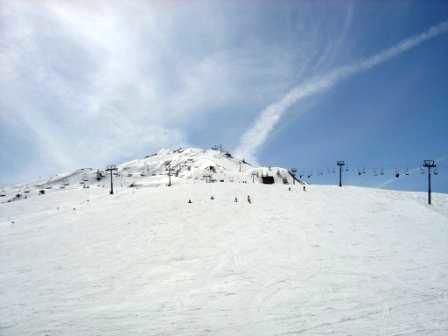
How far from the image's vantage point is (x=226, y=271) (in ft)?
52.9

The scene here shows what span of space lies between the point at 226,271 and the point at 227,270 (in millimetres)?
150

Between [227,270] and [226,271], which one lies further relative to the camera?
[227,270]

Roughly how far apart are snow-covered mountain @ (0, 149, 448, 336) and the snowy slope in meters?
0.07

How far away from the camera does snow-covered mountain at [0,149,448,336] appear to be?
421 inches

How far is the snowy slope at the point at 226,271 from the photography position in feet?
35.1

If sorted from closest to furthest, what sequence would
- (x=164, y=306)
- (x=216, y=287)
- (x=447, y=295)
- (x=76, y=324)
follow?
(x=76, y=324) < (x=164, y=306) < (x=447, y=295) < (x=216, y=287)

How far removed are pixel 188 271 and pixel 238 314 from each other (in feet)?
18.4

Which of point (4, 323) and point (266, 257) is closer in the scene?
point (4, 323)

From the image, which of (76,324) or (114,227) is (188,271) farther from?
(114,227)

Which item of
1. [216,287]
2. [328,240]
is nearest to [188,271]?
[216,287]

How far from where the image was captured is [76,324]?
10.6 m

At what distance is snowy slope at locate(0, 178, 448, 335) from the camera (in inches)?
421

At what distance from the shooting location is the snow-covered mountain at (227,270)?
35.1 ft

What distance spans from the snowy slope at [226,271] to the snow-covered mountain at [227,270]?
7 centimetres
